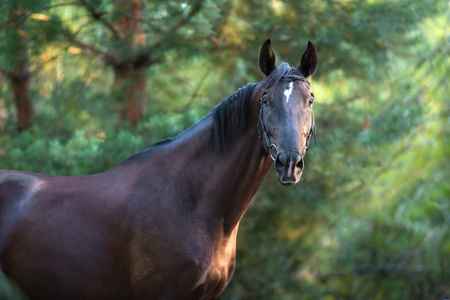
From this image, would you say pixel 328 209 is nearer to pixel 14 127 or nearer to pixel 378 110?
pixel 378 110

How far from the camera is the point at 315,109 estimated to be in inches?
255

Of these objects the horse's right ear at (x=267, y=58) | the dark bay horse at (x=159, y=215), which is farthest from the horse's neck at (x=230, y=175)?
the horse's right ear at (x=267, y=58)

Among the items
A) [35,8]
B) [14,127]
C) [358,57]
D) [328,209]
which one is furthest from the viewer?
[328,209]

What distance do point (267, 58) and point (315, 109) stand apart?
3.56 meters

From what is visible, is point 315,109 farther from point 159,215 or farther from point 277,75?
point 159,215

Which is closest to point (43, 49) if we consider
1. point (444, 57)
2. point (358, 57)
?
point (358, 57)

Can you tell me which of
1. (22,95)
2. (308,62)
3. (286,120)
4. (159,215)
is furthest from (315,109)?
(22,95)

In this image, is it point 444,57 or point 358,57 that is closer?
point 358,57

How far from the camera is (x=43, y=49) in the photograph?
19.2 feet

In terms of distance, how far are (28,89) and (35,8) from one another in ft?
7.72

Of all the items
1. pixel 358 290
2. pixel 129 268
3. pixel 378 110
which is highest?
pixel 378 110

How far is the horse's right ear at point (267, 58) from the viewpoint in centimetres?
302

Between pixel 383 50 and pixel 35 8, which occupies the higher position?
pixel 35 8

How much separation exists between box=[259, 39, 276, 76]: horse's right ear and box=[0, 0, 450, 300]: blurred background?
224cm
